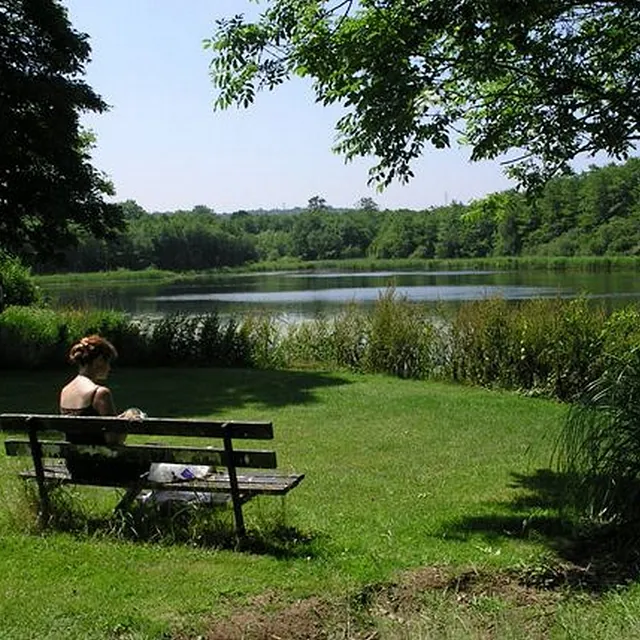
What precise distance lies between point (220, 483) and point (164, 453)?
0.39 metres

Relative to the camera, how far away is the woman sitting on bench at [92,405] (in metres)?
4.82

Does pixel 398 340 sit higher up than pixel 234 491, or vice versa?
pixel 234 491

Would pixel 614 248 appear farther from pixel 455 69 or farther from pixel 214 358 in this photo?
pixel 455 69

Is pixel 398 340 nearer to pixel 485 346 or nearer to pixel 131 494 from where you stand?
pixel 485 346

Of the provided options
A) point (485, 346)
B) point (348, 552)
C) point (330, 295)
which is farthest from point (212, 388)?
point (330, 295)

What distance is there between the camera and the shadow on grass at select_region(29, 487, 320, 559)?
463 centimetres

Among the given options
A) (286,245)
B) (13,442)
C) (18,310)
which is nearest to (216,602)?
(13,442)

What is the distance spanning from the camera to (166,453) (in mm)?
4562

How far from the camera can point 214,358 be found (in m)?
16.5

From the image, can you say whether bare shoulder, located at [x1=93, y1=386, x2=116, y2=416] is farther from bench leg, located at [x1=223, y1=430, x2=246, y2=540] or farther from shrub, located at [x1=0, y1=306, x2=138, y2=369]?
shrub, located at [x1=0, y1=306, x2=138, y2=369]

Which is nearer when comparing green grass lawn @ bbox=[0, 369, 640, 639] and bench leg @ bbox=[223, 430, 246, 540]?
green grass lawn @ bbox=[0, 369, 640, 639]

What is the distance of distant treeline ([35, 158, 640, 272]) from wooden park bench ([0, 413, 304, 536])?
168 ft

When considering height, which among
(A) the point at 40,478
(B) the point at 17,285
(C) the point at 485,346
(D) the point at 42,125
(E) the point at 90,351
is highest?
(D) the point at 42,125

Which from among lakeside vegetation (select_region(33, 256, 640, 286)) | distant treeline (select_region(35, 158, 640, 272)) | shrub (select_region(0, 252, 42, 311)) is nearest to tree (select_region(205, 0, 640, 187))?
shrub (select_region(0, 252, 42, 311))
